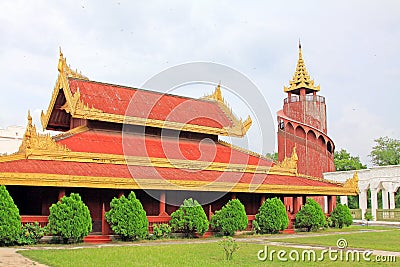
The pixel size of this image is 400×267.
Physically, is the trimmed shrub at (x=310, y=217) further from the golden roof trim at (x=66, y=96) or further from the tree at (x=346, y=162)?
the tree at (x=346, y=162)

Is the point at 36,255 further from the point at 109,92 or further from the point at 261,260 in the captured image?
the point at 109,92

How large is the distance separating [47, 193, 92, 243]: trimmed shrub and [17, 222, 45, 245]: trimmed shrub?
0.33 m

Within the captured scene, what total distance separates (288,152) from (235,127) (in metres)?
17.8

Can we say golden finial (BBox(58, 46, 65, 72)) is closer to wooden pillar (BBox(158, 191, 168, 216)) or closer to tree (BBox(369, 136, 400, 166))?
wooden pillar (BBox(158, 191, 168, 216))

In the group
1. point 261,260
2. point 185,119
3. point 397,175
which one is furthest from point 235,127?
point 397,175

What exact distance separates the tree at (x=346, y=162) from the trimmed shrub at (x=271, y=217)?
44.6m

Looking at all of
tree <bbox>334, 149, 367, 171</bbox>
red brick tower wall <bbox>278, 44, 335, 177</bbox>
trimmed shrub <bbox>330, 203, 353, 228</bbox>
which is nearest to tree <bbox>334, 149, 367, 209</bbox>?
tree <bbox>334, 149, 367, 171</bbox>

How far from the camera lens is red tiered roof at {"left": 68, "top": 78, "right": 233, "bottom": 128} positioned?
22.7 metres

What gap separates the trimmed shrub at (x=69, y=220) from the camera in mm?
15656

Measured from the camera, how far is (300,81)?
47.8 m

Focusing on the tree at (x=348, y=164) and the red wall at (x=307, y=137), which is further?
the tree at (x=348, y=164)

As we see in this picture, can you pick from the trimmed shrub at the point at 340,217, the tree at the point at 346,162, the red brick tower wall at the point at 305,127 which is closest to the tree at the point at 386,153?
the tree at the point at 346,162

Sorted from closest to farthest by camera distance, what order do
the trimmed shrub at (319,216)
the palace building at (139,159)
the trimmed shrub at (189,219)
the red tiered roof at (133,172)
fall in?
the red tiered roof at (133,172), the palace building at (139,159), the trimmed shrub at (189,219), the trimmed shrub at (319,216)

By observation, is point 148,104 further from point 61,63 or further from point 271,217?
point 271,217
